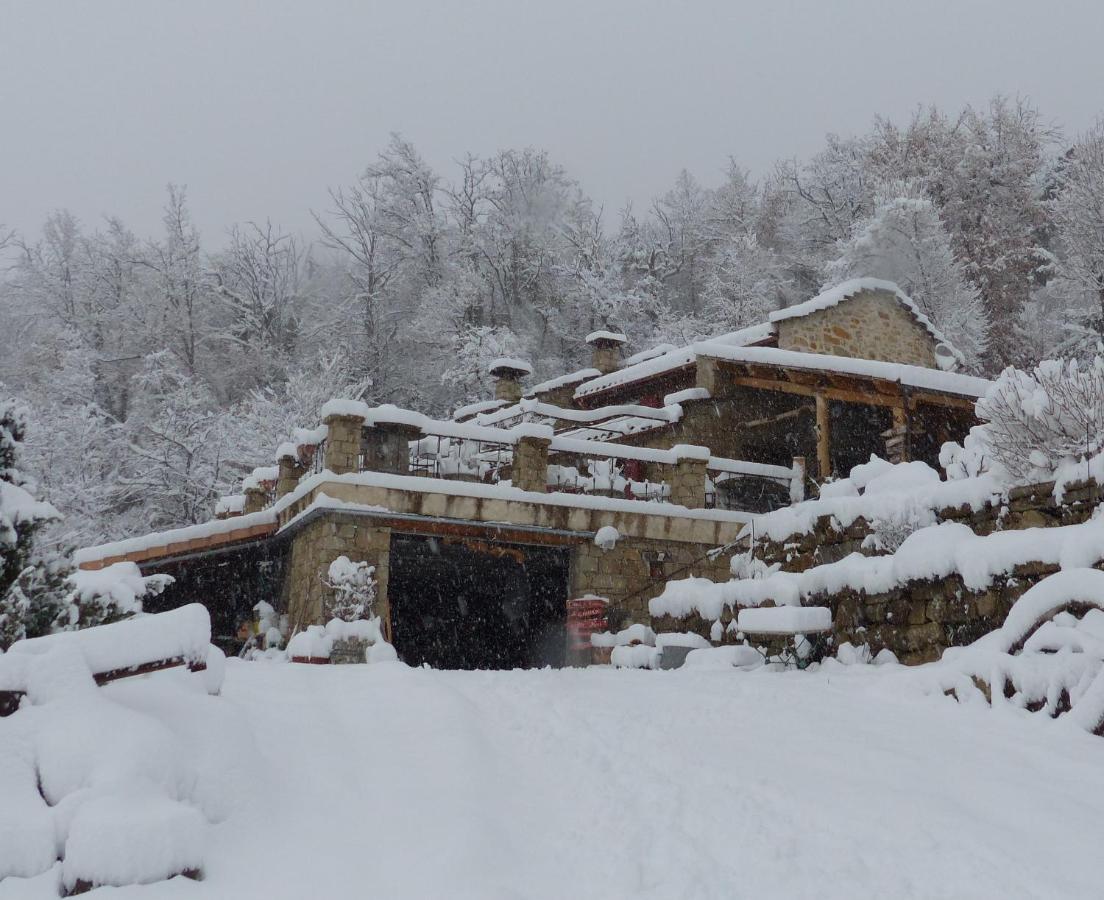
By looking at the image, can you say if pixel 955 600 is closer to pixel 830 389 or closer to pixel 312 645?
pixel 312 645

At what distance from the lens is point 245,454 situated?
2439 centimetres

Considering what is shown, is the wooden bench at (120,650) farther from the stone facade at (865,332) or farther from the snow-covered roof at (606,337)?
the snow-covered roof at (606,337)

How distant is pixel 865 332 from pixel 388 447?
12034 millimetres

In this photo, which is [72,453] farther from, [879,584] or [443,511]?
[879,584]

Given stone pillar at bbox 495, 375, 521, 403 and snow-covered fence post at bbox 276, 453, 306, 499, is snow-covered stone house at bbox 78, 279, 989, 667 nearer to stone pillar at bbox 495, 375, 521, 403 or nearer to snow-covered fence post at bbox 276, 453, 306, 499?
snow-covered fence post at bbox 276, 453, 306, 499

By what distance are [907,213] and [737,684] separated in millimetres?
24274

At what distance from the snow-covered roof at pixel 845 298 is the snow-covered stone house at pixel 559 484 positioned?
0.06m

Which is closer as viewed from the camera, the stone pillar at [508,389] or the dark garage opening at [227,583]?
the dark garage opening at [227,583]

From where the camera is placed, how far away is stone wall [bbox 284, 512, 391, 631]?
472 inches

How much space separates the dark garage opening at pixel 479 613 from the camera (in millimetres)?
16656

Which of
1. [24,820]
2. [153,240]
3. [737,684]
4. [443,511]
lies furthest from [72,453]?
[24,820]

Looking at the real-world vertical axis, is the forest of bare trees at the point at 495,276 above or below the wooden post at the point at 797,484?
above

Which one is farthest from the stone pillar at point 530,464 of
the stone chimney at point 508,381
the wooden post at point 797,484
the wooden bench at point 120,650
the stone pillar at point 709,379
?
the wooden bench at point 120,650

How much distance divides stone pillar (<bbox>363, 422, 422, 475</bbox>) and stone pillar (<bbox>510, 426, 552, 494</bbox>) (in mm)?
1406
